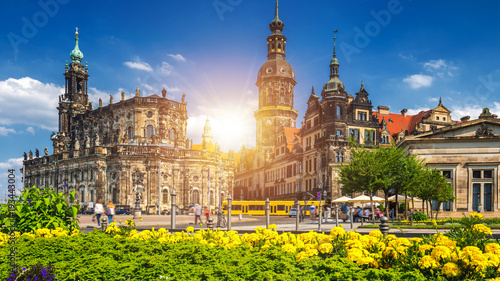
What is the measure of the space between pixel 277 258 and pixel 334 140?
51.9 m

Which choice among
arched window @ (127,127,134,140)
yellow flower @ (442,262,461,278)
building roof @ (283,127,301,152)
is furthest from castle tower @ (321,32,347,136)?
yellow flower @ (442,262,461,278)

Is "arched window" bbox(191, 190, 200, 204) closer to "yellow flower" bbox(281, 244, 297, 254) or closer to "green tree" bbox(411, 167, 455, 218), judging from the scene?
"green tree" bbox(411, 167, 455, 218)

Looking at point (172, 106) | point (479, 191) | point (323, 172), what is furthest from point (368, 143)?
point (172, 106)

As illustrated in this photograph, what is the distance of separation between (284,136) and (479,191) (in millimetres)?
42452

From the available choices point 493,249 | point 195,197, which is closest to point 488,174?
point 493,249

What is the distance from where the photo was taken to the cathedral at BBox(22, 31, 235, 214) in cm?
6850

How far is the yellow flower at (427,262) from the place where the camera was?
19.5 feet

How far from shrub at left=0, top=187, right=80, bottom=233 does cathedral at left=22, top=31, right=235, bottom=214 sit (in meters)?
52.3

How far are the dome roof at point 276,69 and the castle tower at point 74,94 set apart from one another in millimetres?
38752

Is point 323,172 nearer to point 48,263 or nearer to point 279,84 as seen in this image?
point 279,84

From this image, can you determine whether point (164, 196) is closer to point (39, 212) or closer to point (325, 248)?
point (39, 212)

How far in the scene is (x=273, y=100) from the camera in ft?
291

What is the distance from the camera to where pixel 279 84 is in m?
88.7

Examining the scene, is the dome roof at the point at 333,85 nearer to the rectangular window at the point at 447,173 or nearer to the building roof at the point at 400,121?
the building roof at the point at 400,121
